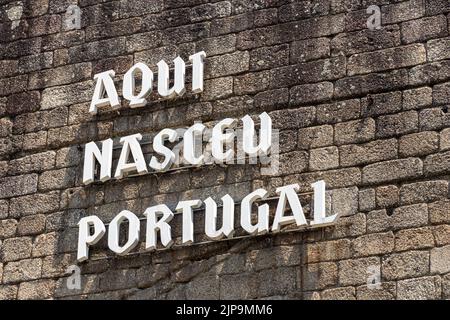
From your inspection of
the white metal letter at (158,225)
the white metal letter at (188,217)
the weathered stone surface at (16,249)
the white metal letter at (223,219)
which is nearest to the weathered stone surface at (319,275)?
the white metal letter at (223,219)

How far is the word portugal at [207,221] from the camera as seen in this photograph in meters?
12.2

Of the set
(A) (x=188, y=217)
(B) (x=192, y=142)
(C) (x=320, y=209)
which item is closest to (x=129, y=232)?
(A) (x=188, y=217)

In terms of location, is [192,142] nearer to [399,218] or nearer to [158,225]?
[158,225]

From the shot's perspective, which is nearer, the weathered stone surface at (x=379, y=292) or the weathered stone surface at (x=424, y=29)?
the weathered stone surface at (x=379, y=292)

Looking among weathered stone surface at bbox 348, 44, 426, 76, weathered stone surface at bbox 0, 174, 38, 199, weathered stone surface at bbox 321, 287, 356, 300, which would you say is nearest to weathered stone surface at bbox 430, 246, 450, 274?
weathered stone surface at bbox 321, 287, 356, 300

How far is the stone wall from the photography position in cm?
1204

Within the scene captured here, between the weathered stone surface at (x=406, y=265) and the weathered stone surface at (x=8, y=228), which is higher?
the weathered stone surface at (x=8, y=228)

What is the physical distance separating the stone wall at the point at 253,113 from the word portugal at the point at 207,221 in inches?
4.0

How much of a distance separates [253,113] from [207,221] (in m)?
0.97

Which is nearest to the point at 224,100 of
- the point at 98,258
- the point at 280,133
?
the point at 280,133

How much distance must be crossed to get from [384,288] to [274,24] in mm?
2510

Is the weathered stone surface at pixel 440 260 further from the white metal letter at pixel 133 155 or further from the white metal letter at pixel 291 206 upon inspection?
the white metal letter at pixel 133 155

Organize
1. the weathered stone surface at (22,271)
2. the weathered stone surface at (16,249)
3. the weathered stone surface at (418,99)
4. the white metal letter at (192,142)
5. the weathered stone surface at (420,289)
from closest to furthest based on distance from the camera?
the weathered stone surface at (420,289) < the weathered stone surface at (418,99) < the white metal letter at (192,142) < the weathered stone surface at (22,271) < the weathered stone surface at (16,249)
